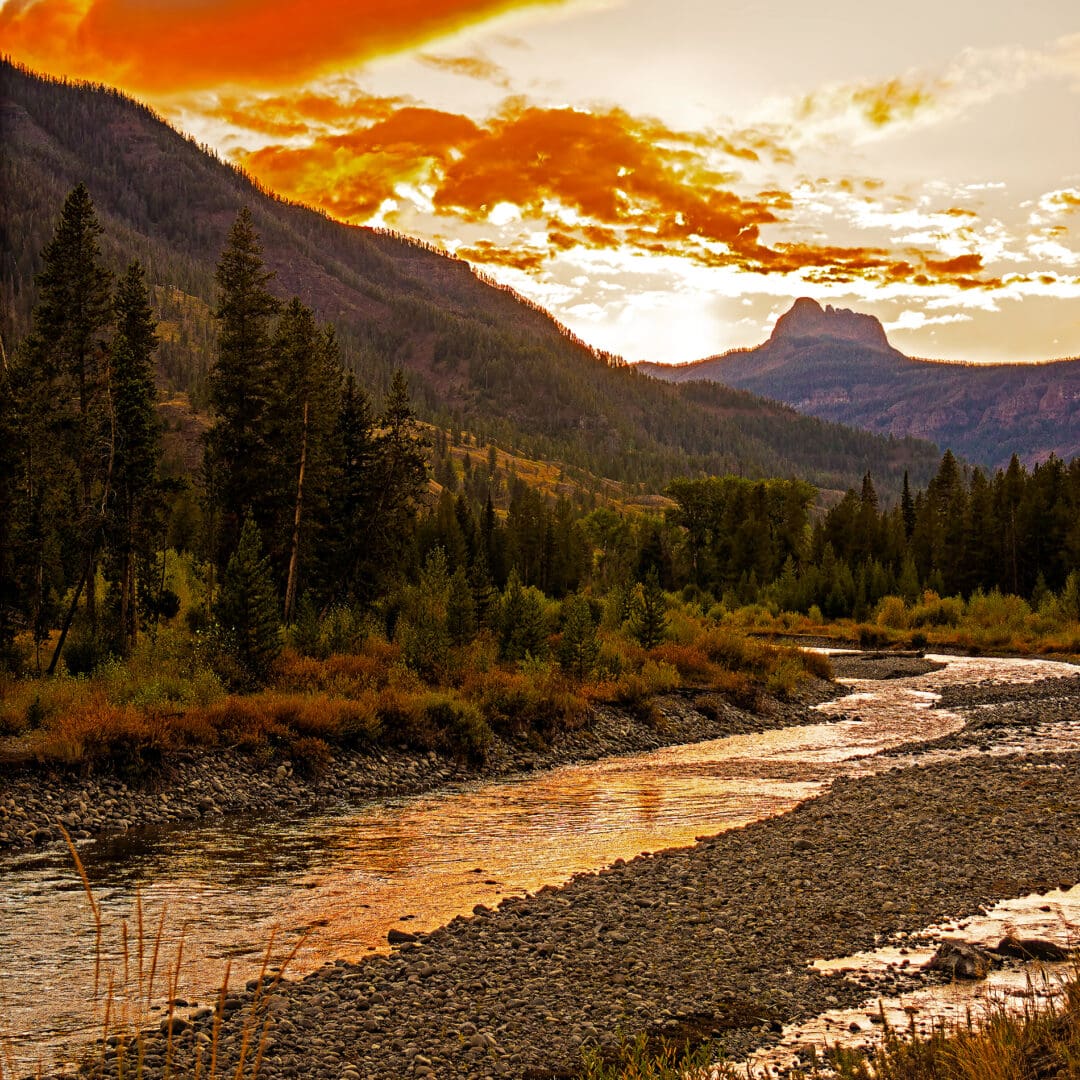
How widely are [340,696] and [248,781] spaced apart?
5.16 metres

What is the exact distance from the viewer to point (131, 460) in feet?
108

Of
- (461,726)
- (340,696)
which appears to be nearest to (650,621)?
(461,726)

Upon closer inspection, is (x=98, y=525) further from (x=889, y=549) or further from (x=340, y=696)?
(x=889, y=549)

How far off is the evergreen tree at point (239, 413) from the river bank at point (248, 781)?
1868cm

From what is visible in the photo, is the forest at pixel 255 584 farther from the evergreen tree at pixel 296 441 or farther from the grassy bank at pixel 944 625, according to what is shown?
the grassy bank at pixel 944 625

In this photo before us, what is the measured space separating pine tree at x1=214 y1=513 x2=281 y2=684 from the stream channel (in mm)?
8581

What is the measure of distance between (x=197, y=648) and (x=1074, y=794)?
2313cm

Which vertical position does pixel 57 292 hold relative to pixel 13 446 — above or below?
above

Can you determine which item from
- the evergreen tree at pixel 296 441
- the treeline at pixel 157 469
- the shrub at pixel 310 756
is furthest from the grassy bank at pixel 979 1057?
the evergreen tree at pixel 296 441

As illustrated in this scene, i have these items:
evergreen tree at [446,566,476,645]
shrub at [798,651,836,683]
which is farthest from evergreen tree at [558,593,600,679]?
shrub at [798,651,836,683]

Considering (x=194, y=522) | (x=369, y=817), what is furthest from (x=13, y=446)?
(x=194, y=522)

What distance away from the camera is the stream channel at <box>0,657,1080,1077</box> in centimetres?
1132

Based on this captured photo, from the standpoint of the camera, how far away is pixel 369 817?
20.6 metres

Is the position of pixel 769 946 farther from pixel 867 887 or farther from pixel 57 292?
pixel 57 292
